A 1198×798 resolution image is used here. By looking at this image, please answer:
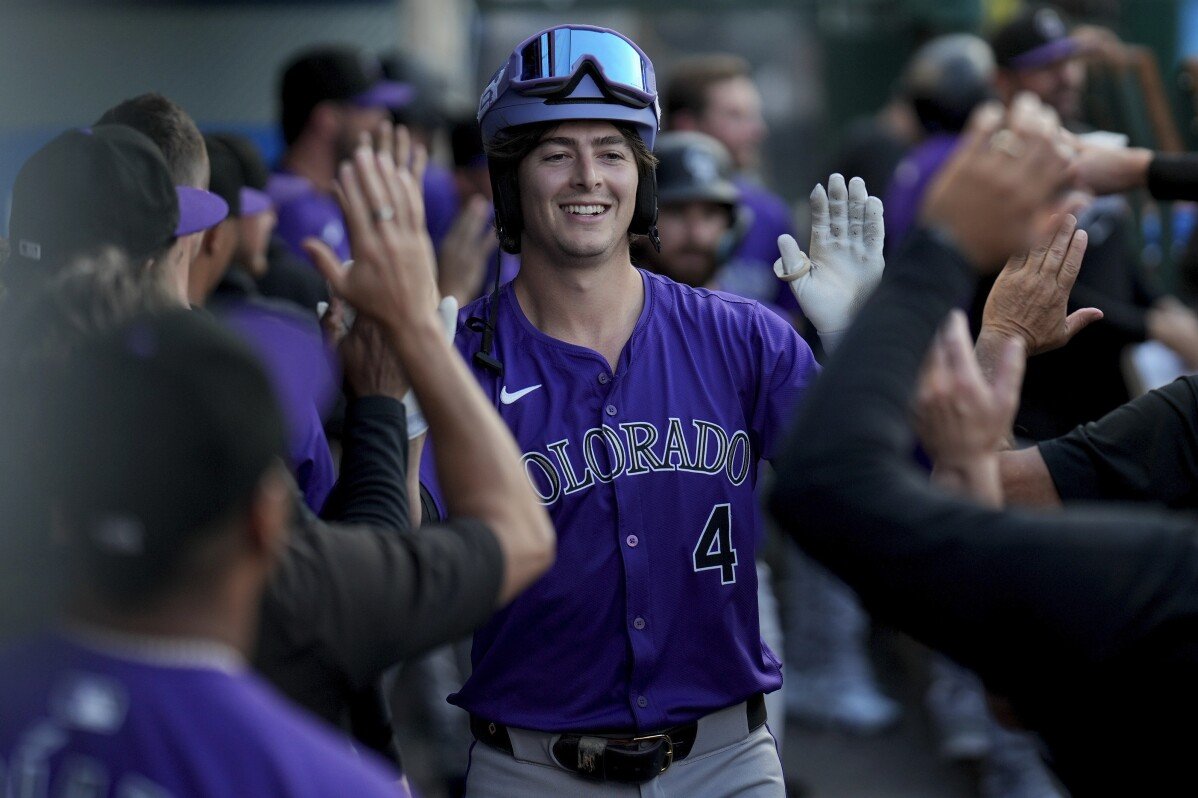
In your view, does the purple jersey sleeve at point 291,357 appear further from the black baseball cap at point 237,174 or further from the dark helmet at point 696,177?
the dark helmet at point 696,177

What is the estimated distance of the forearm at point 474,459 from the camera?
218 cm

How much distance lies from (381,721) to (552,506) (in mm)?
718

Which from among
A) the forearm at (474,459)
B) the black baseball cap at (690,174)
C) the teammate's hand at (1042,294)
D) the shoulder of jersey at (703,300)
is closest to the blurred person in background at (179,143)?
the shoulder of jersey at (703,300)

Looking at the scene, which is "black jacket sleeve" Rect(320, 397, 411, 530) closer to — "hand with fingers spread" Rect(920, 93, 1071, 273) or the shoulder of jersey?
"hand with fingers spread" Rect(920, 93, 1071, 273)

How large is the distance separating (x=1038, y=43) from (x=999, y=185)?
4.79 m

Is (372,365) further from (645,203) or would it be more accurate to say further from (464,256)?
(464,256)

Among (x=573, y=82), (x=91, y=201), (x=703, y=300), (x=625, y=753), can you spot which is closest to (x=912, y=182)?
(x=703, y=300)

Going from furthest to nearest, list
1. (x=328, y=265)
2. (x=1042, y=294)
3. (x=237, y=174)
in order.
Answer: (x=237, y=174) → (x=1042, y=294) → (x=328, y=265)

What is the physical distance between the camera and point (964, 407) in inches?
84.1

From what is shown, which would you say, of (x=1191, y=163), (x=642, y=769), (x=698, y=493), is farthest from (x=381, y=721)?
(x=1191, y=163)

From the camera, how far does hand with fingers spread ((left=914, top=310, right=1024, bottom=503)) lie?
2.14 m

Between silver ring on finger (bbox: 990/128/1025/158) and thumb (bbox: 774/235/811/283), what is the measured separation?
4.40ft

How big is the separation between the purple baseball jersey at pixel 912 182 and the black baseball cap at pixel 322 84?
237cm

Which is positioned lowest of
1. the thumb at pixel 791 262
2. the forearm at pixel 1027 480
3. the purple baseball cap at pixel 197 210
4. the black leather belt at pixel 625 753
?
the black leather belt at pixel 625 753
